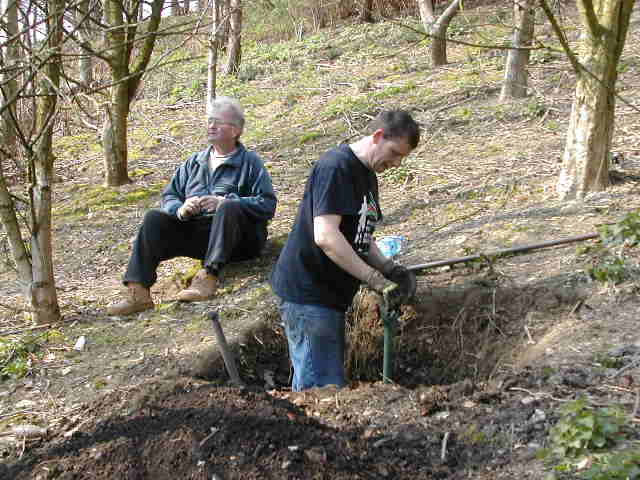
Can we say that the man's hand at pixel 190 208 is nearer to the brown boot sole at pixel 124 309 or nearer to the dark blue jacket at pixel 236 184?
the dark blue jacket at pixel 236 184

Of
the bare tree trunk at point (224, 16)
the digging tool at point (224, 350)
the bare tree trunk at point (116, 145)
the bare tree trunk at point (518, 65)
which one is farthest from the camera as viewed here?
the bare tree trunk at point (116, 145)

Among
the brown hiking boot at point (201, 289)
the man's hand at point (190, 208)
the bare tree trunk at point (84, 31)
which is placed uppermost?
the bare tree trunk at point (84, 31)

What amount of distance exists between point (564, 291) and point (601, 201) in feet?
3.72

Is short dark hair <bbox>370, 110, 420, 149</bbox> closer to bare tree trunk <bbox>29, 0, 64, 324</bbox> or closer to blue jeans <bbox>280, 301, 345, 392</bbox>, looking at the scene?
blue jeans <bbox>280, 301, 345, 392</bbox>

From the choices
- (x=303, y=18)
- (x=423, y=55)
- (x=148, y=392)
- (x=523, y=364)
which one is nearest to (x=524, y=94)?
(x=423, y=55)

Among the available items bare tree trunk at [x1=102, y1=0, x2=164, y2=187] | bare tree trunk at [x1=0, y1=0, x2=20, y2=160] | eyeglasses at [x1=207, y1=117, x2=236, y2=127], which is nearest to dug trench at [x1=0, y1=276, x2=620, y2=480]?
bare tree trunk at [x1=0, y1=0, x2=20, y2=160]

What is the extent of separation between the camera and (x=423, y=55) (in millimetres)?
10359

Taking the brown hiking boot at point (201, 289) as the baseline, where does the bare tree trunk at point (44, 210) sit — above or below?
above

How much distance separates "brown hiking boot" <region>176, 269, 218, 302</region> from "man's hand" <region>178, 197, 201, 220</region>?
1.36 feet

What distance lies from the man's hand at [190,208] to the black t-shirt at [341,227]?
128cm

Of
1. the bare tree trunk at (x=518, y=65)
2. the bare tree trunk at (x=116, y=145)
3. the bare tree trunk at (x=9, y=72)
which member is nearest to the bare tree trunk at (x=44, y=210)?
the bare tree trunk at (x=9, y=72)

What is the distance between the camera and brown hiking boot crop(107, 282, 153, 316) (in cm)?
436

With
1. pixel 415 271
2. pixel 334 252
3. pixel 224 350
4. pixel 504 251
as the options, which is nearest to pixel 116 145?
pixel 415 271

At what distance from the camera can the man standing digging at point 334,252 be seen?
9.48ft
